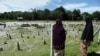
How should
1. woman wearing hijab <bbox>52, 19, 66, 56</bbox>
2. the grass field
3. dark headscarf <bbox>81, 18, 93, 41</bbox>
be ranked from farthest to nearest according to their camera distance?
the grass field
dark headscarf <bbox>81, 18, 93, 41</bbox>
woman wearing hijab <bbox>52, 19, 66, 56</bbox>

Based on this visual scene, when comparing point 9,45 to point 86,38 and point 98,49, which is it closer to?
point 98,49

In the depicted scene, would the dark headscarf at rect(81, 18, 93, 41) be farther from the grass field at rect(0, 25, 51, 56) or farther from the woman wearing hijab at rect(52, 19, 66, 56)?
the grass field at rect(0, 25, 51, 56)

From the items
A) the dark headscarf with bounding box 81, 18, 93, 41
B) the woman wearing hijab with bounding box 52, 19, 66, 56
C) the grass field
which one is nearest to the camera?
the woman wearing hijab with bounding box 52, 19, 66, 56

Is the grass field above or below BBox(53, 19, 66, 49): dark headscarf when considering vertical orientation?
below

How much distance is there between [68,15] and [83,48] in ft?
235

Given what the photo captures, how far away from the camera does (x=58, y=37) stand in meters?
9.13

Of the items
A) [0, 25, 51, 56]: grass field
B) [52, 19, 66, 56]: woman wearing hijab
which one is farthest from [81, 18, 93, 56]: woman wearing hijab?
[0, 25, 51, 56]: grass field

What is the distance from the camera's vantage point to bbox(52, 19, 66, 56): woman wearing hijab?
29.9 feet

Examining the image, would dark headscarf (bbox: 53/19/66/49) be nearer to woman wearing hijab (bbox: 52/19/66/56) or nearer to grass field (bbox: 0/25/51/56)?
woman wearing hijab (bbox: 52/19/66/56)

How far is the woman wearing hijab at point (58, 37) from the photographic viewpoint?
910 centimetres

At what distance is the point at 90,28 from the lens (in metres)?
9.37

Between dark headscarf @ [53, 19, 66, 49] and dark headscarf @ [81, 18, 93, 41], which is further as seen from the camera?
dark headscarf @ [81, 18, 93, 41]

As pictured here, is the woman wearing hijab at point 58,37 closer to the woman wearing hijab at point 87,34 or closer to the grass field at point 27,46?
the woman wearing hijab at point 87,34

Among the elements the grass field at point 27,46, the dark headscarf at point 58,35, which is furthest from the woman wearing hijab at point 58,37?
the grass field at point 27,46
